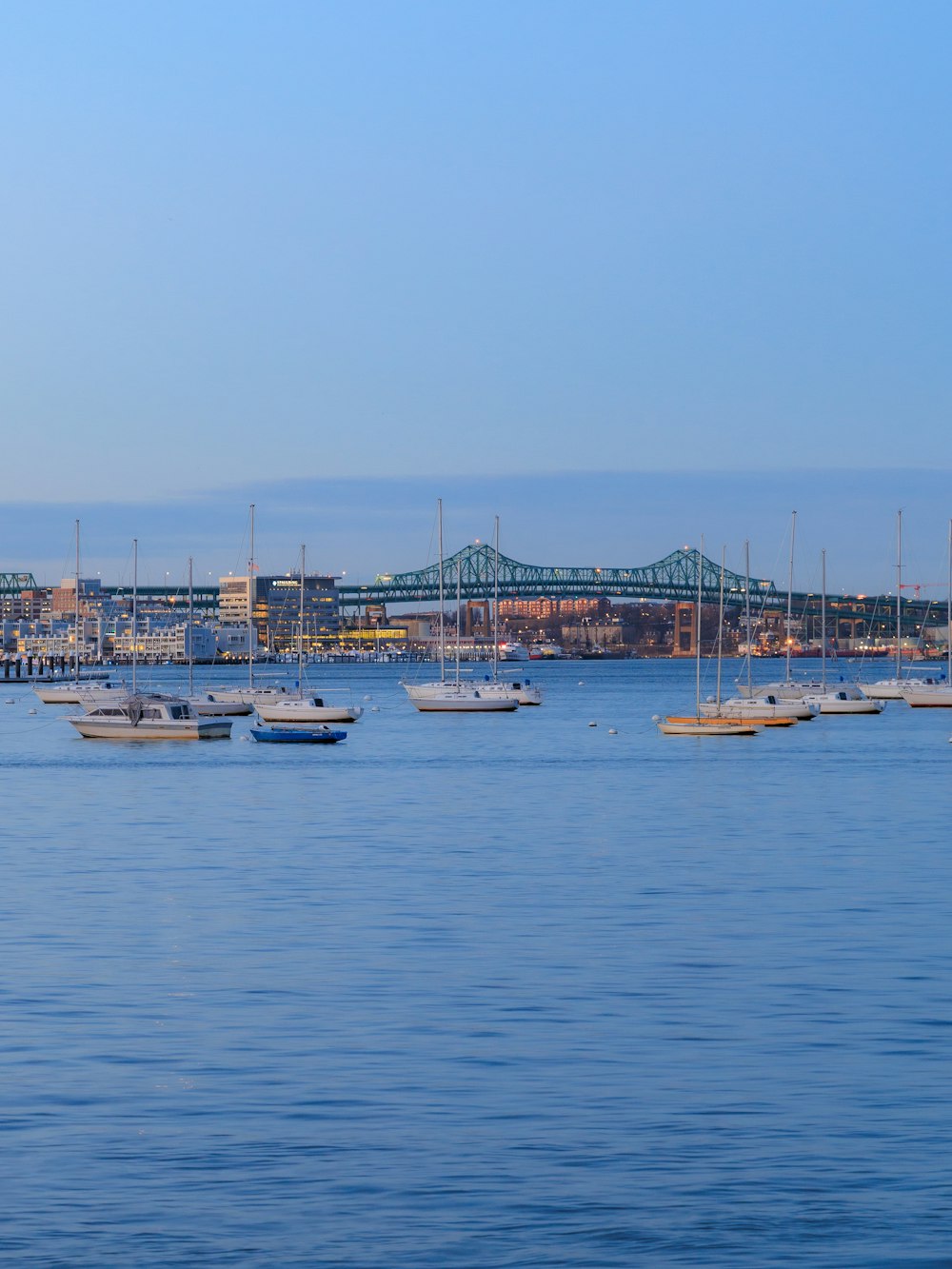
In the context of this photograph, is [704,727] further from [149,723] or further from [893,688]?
[893,688]

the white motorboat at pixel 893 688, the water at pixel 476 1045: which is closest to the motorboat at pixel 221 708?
the white motorboat at pixel 893 688

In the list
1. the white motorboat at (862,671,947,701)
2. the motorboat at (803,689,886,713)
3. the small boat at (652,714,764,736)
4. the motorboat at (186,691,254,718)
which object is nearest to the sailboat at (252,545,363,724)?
the motorboat at (186,691,254,718)

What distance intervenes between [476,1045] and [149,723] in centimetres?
4445

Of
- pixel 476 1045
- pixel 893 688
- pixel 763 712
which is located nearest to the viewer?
pixel 476 1045

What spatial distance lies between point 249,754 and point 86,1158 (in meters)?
42.9

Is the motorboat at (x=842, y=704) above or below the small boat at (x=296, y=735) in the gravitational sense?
above

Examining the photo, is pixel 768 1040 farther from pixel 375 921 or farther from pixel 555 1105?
pixel 375 921

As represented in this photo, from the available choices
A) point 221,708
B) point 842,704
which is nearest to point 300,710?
point 221,708

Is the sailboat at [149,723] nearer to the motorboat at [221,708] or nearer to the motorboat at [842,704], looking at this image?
the motorboat at [221,708]

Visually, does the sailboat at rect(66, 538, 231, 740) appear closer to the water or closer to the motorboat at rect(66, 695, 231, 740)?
the motorboat at rect(66, 695, 231, 740)

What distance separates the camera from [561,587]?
7712 inches

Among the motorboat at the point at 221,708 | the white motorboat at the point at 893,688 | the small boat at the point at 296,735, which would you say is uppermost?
the white motorboat at the point at 893,688

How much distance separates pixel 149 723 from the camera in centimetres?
5628

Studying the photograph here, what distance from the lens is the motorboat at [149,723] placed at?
56062mm
